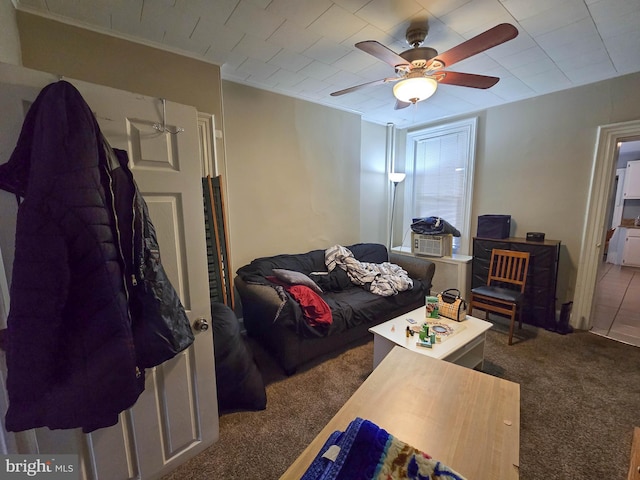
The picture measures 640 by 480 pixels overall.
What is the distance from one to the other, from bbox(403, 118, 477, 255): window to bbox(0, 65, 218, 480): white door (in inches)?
141

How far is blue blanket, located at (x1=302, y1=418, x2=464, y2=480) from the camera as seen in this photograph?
0.69m

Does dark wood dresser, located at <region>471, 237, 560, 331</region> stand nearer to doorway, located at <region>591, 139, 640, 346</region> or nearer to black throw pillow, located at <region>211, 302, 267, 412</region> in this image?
doorway, located at <region>591, 139, 640, 346</region>

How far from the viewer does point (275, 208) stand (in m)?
3.25

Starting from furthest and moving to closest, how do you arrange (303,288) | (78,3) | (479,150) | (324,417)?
(479,150) < (303,288) < (324,417) < (78,3)

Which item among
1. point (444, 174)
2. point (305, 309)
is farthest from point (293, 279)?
point (444, 174)

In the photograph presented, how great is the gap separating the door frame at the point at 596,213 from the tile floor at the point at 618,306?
0.13 metres

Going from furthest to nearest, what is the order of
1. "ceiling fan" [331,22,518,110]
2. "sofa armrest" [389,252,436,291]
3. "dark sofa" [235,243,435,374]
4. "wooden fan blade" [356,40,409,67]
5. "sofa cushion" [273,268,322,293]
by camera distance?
"sofa armrest" [389,252,436,291] → "sofa cushion" [273,268,322,293] → "dark sofa" [235,243,435,374] → "ceiling fan" [331,22,518,110] → "wooden fan blade" [356,40,409,67]

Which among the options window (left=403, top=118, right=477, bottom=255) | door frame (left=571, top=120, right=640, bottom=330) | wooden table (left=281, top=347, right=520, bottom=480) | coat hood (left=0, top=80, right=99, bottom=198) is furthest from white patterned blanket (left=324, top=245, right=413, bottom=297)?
coat hood (left=0, top=80, right=99, bottom=198)

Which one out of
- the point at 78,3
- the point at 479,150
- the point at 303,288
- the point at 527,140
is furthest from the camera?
the point at 479,150

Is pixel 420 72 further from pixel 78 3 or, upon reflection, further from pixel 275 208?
pixel 78 3

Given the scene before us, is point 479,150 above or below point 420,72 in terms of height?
below

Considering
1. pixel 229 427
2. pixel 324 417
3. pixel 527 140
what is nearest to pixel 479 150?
pixel 527 140

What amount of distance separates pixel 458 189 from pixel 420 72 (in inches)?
92.4

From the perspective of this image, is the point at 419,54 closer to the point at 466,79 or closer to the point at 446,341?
the point at 466,79
